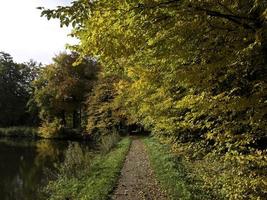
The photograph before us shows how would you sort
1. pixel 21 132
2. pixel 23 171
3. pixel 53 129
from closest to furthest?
pixel 23 171
pixel 53 129
pixel 21 132

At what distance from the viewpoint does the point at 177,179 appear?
13141 millimetres

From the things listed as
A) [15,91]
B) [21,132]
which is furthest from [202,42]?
[15,91]

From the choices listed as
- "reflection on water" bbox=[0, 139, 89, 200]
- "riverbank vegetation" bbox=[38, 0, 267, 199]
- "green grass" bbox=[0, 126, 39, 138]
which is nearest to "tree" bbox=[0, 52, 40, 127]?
"green grass" bbox=[0, 126, 39, 138]

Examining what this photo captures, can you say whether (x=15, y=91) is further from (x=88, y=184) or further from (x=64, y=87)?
(x=88, y=184)

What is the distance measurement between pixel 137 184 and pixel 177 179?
1217 mm

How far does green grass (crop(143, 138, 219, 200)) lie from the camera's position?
1100cm

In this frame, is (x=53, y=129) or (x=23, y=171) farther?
(x=53, y=129)

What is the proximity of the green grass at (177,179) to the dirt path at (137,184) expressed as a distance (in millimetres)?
254

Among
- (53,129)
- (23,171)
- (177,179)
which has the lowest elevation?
(23,171)

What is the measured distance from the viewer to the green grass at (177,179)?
11.0 metres

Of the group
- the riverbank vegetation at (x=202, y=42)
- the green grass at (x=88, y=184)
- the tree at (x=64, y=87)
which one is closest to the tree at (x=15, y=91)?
the tree at (x=64, y=87)

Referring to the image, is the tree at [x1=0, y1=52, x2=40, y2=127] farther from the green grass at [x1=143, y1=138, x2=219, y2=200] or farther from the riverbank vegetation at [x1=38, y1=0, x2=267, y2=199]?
the riverbank vegetation at [x1=38, y1=0, x2=267, y2=199]

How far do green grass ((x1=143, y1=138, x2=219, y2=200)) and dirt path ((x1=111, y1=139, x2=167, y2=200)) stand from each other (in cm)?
25

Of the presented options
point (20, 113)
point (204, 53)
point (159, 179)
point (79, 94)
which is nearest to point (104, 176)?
point (159, 179)
